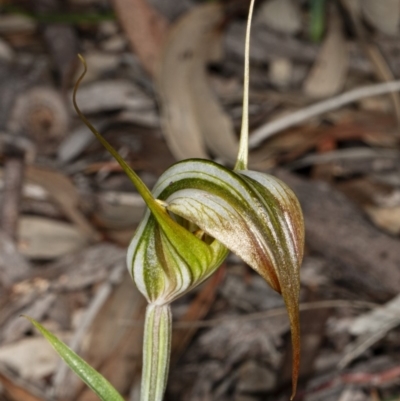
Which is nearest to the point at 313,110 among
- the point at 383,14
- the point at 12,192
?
the point at 383,14

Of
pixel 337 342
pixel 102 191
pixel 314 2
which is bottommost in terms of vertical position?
pixel 337 342

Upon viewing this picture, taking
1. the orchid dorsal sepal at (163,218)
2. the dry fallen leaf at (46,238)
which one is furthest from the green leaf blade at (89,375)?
the dry fallen leaf at (46,238)

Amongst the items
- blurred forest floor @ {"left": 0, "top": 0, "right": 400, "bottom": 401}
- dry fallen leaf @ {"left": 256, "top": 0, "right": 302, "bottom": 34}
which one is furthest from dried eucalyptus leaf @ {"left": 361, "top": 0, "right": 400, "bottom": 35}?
dry fallen leaf @ {"left": 256, "top": 0, "right": 302, "bottom": 34}

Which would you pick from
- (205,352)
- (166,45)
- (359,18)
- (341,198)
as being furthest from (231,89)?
(205,352)

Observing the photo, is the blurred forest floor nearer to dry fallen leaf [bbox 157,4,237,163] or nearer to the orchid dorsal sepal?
dry fallen leaf [bbox 157,4,237,163]

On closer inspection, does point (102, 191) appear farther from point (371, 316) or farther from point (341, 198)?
point (371, 316)
